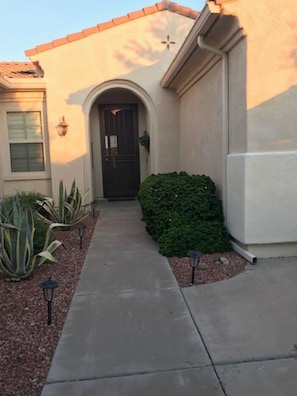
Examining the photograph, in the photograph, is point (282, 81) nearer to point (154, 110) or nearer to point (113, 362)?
point (113, 362)

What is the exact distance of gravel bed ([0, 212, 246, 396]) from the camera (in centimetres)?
223

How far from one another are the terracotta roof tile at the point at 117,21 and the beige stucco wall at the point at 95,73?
9cm

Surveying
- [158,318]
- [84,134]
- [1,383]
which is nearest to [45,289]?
[1,383]

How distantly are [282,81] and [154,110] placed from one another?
15.3 ft

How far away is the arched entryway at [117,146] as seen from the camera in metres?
9.74

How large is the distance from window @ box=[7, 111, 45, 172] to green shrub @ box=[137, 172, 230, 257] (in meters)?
4.16

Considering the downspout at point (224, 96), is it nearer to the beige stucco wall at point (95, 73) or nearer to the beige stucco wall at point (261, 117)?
the beige stucco wall at point (261, 117)

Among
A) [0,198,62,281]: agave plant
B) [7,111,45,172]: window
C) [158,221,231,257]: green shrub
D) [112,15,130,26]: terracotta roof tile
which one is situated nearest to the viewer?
[0,198,62,281]: agave plant

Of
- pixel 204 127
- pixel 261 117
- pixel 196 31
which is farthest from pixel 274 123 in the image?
pixel 204 127

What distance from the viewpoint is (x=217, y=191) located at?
5.38 meters

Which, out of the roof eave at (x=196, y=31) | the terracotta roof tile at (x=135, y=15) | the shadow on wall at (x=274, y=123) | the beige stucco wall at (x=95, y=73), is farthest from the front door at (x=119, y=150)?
the shadow on wall at (x=274, y=123)

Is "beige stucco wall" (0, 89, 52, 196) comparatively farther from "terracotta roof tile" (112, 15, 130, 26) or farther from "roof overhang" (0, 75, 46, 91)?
"terracotta roof tile" (112, 15, 130, 26)

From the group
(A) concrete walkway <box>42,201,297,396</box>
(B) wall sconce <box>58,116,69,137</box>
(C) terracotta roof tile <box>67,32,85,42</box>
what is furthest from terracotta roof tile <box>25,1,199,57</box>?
(A) concrete walkway <box>42,201,297,396</box>

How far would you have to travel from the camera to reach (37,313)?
10.2 ft
